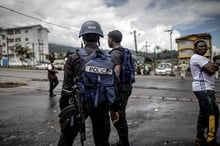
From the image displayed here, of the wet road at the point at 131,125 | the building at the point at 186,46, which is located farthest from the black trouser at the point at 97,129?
the building at the point at 186,46

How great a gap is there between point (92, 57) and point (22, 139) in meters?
2.43

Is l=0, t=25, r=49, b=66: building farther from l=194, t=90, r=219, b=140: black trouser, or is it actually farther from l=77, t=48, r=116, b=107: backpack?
l=77, t=48, r=116, b=107: backpack

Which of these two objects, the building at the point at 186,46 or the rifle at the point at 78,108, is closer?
the rifle at the point at 78,108

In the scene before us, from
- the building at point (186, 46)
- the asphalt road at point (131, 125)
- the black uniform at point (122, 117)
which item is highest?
the building at point (186, 46)

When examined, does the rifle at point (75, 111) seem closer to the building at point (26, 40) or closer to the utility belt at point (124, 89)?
the utility belt at point (124, 89)

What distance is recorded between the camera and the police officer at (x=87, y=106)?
1972mm

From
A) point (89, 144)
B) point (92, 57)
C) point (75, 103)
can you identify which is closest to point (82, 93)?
point (75, 103)

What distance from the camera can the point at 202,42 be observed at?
3.16 m

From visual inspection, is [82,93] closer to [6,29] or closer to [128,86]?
[128,86]

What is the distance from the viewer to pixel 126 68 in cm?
290

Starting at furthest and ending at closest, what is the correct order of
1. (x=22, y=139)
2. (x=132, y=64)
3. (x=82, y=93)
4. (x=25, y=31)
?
(x=25, y=31) < (x=22, y=139) < (x=132, y=64) < (x=82, y=93)

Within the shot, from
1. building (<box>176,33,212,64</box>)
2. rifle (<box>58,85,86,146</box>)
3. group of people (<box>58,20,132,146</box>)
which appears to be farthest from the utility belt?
building (<box>176,33,212,64</box>)

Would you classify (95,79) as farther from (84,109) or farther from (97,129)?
(97,129)

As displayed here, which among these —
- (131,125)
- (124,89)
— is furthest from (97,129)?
(131,125)
